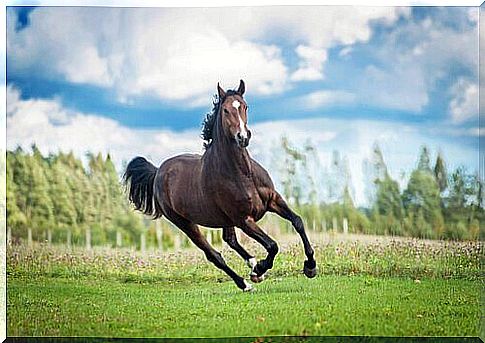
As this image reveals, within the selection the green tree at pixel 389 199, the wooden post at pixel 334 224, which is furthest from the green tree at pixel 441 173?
the wooden post at pixel 334 224

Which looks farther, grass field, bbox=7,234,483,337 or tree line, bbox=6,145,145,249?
tree line, bbox=6,145,145,249

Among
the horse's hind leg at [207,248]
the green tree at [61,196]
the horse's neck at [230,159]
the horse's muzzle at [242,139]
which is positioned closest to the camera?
the horse's muzzle at [242,139]

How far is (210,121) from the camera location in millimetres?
7781

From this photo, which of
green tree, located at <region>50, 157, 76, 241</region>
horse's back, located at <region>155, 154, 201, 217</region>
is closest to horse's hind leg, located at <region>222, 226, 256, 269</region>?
horse's back, located at <region>155, 154, 201, 217</region>

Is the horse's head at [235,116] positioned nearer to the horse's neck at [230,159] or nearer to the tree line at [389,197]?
the horse's neck at [230,159]

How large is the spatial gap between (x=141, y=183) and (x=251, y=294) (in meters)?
1.25

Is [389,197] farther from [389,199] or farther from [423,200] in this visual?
[423,200]

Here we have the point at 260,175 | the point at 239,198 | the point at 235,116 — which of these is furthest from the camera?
the point at 260,175

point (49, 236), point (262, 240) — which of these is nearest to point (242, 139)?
point (262, 240)

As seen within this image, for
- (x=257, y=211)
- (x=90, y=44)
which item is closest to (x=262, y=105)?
(x=257, y=211)

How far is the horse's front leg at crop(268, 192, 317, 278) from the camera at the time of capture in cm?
781

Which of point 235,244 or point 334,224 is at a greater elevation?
point 334,224

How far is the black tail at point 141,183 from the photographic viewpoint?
7887 millimetres

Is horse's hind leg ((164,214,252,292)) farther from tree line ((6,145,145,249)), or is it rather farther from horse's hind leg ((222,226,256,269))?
tree line ((6,145,145,249))
